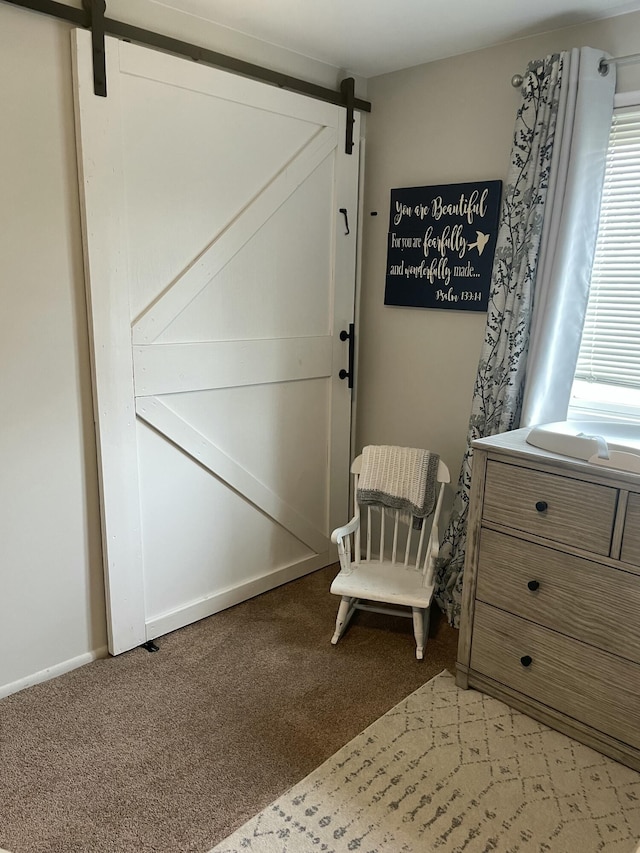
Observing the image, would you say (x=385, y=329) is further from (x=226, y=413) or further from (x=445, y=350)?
(x=226, y=413)

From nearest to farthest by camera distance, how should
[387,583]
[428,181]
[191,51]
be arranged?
[191,51] → [387,583] → [428,181]

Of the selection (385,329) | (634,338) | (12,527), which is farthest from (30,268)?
(634,338)

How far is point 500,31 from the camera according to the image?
2.38 m

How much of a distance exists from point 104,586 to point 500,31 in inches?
102

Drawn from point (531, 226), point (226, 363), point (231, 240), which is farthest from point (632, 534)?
point (231, 240)

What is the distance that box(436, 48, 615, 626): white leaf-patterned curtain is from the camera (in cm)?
219

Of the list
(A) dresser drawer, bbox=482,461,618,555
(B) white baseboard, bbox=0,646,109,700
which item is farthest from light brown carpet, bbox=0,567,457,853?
(A) dresser drawer, bbox=482,461,618,555

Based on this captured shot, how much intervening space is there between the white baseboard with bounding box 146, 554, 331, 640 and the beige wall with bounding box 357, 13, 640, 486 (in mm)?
713

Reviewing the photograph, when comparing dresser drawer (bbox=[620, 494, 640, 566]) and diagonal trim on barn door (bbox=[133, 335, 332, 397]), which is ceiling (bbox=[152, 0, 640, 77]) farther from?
dresser drawer (bbox=[620, 494, 640, 566])

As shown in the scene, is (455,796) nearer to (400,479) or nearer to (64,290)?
(400,479)

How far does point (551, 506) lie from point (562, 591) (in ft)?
0.90

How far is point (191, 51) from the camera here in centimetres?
228

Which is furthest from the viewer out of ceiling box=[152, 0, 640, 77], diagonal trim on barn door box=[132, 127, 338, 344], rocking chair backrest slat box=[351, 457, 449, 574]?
rocking chair backrest slat box=[351, 457, 449, 574]

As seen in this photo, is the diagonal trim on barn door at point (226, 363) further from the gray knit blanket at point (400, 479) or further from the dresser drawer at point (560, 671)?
the dresser drawer at point (560, 671)
